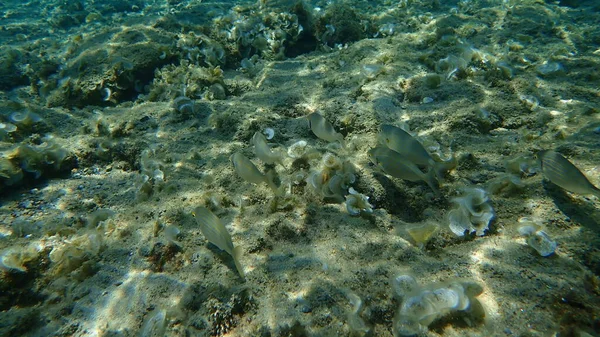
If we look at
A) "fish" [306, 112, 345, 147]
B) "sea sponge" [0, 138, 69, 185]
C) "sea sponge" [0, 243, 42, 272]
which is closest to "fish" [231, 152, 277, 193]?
"fish" [306, 112, 345, 147]

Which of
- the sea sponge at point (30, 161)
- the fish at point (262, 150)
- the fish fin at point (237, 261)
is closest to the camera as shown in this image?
the fish fin at point (237, 261)

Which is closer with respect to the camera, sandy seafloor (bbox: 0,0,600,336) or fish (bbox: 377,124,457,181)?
sandy seafloor (bbox: 0,0,600,336)

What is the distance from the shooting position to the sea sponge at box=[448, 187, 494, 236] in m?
2.51

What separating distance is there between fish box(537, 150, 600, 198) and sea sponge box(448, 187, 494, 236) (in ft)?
1.67

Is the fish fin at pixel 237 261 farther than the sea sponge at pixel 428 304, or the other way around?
the fish fin at pixel 237 261

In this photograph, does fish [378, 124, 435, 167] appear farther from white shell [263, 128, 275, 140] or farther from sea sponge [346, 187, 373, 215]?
white shell [263, 128, 275, 140]

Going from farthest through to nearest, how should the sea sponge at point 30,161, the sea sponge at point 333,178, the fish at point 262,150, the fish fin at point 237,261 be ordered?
the sea sponge at point 30,161 → the fish at point 262,150 → the sea sponge at point 333,178 → the fish fin at point 237,261

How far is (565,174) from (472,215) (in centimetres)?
77

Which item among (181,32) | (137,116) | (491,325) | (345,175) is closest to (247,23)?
(181,32)

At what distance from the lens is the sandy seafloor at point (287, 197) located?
2104 mm

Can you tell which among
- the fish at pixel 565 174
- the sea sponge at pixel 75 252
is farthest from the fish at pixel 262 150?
the fish at pixel 565 174

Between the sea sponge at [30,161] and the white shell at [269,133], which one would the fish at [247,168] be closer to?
the white shell at [269,133]

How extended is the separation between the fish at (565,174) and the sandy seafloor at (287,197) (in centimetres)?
20

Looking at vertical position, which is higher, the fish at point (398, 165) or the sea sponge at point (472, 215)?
the fish at point (398, 165)
